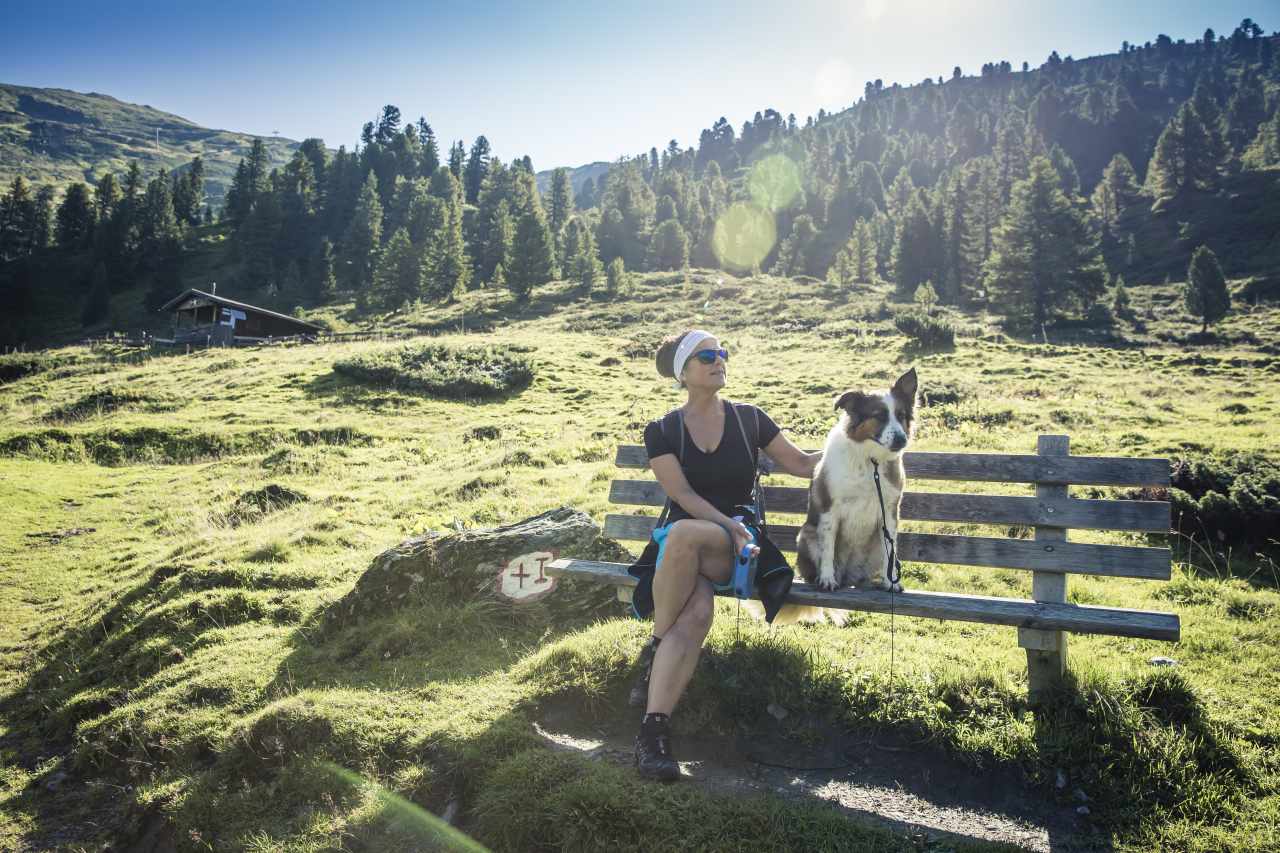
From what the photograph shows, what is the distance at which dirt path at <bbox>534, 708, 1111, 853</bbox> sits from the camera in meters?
3.52

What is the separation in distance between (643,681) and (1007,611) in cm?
245

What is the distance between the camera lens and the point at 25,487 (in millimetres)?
15555

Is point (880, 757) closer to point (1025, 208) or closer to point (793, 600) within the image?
point (793, 600)

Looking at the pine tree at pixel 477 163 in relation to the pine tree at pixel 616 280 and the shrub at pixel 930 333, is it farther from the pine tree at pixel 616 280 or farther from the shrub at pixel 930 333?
the shrub at pixel 930 333

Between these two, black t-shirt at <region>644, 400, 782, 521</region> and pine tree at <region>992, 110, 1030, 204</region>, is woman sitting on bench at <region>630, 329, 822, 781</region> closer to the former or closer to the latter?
black t-shirt at <region>644, 400, 782, 521</region>

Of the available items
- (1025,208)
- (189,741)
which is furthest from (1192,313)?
(189,741)

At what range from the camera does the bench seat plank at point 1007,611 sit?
3.89 meters

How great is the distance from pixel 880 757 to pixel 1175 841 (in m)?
1.43

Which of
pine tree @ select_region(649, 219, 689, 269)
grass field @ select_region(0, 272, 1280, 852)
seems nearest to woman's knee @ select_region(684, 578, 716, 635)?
grass field @ select_region(0, 272, 1280, 852)

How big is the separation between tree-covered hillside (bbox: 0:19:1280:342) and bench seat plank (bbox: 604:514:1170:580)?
57882mm

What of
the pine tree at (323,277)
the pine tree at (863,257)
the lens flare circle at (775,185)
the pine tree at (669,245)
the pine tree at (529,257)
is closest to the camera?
the pine tree at (529,257)

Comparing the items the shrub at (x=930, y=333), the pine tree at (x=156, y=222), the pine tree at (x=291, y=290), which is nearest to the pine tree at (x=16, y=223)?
the pine tree at (x=156, y=222)

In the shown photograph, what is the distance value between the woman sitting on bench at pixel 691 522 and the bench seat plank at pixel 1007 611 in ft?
1.17

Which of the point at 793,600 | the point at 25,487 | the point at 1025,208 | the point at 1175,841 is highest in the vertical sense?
the point at 1025,208
